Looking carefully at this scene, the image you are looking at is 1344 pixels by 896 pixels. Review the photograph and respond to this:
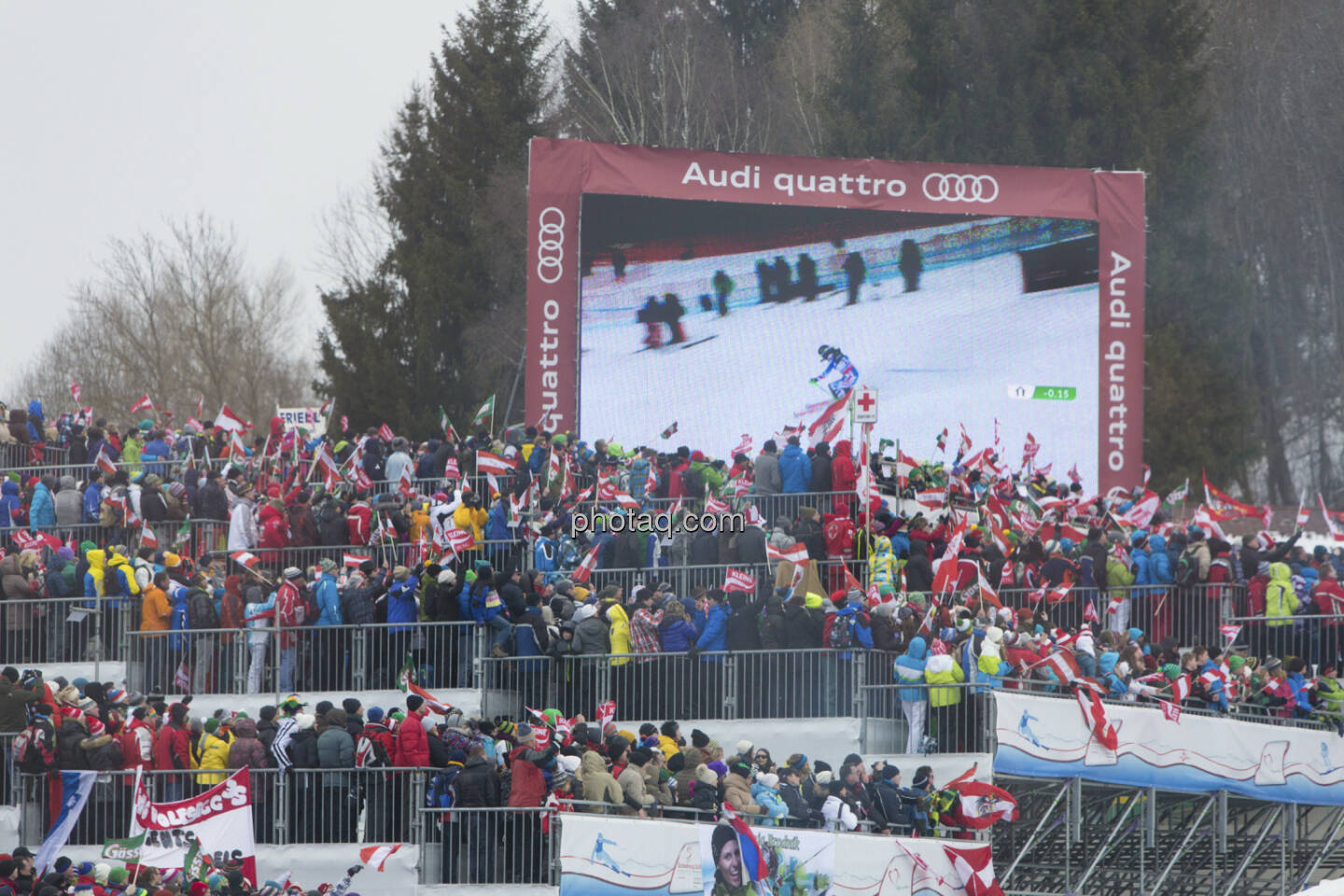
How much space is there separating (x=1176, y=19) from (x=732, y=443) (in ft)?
63.8

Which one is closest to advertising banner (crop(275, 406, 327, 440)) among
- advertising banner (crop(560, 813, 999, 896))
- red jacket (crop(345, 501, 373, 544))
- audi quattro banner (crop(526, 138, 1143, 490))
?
audi quattro banner (crop(526, 138, 1143, 490))

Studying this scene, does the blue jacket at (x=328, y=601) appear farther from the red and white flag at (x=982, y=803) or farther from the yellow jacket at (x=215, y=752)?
the red and white flag at (x=982, y=803)

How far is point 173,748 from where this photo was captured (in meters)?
22.7

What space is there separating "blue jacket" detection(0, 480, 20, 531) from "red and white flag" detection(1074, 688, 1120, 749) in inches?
591

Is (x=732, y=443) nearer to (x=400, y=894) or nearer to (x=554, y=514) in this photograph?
(x=554, y=514)

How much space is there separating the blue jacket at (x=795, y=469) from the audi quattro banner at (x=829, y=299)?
6.43 m

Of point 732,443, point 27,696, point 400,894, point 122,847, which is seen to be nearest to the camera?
point 122,847

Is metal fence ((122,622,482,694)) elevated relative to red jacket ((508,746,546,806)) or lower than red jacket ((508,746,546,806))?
elevated

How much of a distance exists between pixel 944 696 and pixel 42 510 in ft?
44.0

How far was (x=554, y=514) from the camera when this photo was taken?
28.2 metres

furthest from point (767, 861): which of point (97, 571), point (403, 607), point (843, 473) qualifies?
point (97, 571)

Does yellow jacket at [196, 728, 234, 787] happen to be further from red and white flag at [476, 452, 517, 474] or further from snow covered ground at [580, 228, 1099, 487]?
snow covered ground at [580, 228, 1099, 487]

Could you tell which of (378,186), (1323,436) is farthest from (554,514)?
(378,186)

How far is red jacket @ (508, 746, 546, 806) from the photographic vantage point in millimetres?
21047
